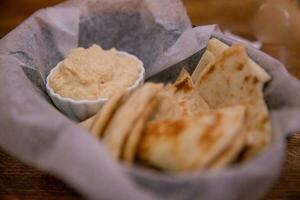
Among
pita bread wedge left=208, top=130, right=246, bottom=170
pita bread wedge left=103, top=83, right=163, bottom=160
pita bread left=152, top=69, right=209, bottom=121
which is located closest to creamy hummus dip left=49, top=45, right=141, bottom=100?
pita bread left=152, top=69, right=209, bottom=121

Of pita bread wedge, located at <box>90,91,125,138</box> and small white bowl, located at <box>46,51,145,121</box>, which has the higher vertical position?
pita bread wedge, located at <box>90,91,125,138</box>

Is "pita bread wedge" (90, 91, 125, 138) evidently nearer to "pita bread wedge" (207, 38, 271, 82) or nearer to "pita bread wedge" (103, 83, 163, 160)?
"pita bread wedge" (103, 83, 163, 160)

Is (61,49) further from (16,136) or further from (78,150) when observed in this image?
(78,150)

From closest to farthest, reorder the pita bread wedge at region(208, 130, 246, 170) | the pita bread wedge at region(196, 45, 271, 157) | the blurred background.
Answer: the pita bread wedge at region(208, 130, 246, 170) → the pita bread wedge at region(196, 45, 271, 157) → the blurred background

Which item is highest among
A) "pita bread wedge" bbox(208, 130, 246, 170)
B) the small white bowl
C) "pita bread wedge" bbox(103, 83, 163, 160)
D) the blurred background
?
"pita bread wedge" bbox(103, 83, 163, 160)

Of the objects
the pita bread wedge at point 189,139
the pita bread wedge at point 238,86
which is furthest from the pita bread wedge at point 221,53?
the pita bread wedge at point 189,139

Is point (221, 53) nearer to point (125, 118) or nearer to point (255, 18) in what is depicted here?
point (125, 118)

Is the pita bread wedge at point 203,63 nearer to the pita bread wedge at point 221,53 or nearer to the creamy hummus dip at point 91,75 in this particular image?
the pita bread wedge at point 221,53

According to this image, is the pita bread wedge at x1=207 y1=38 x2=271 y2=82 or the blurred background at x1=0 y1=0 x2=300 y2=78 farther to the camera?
the blurred background at x1=0 y1=0 x2=300 y2=78
